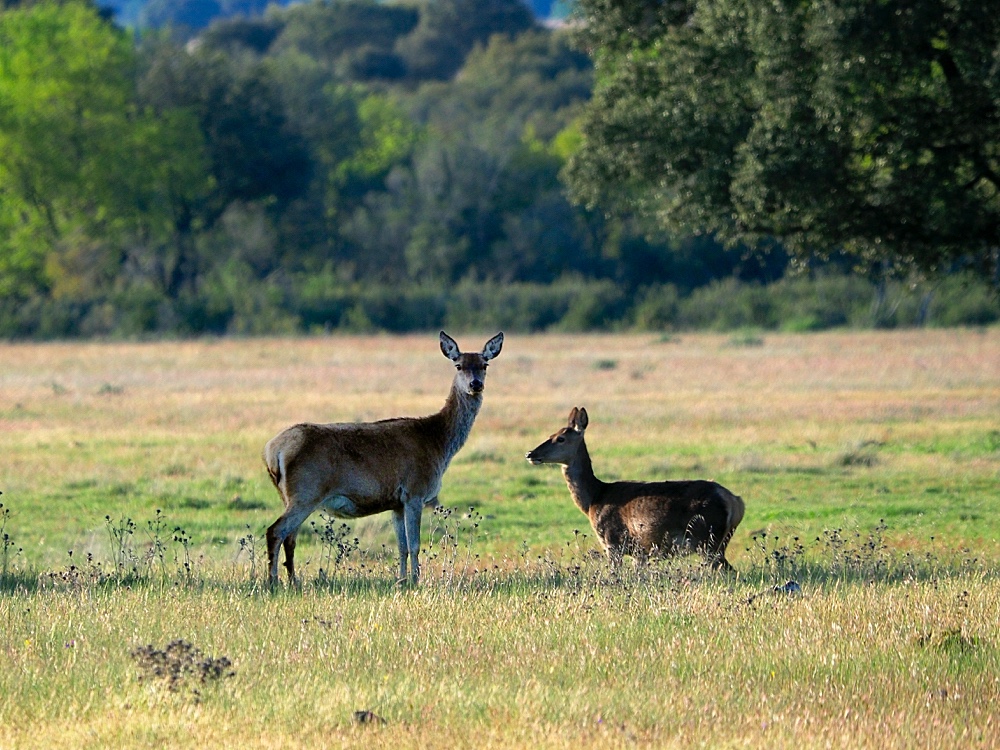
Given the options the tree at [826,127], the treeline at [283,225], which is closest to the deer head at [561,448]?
the tree at [826,127]

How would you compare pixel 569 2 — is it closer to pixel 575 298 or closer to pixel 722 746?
pixel 722 746

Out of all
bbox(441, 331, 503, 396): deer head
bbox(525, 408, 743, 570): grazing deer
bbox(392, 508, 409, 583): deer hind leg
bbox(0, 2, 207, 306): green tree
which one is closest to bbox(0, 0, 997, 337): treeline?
bbox(0, 2, 207, 306): green tree

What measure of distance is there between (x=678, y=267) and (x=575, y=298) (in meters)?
9.15

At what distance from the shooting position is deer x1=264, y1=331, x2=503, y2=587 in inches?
445

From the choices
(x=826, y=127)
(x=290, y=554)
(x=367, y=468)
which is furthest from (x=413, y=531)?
(x=826, y=127)

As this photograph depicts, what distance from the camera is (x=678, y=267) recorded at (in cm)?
7394

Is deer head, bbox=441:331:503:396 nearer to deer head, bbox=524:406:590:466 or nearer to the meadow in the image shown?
the meadow

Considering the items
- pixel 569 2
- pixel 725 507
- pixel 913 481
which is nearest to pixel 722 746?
pixel 725 507

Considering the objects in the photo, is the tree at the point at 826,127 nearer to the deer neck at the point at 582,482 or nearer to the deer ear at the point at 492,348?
the deer neck at the point at 582,482

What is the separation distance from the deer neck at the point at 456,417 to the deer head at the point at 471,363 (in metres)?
0.15

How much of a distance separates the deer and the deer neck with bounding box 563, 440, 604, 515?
1727mm

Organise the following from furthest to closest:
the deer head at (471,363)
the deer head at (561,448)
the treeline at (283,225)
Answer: the treeline at (283,225) → the deer head at (561,448) → the deer head at (471,363)

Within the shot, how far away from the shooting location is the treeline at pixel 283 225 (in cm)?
6366

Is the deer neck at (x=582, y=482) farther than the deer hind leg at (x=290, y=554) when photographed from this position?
Yes
